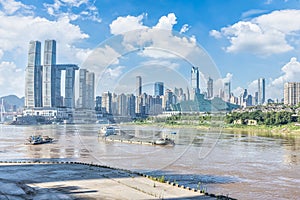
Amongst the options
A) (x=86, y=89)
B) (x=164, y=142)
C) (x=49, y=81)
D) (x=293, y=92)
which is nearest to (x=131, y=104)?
(x=86, y=89)

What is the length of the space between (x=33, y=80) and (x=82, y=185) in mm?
90199

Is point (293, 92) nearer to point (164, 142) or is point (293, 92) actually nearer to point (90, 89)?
point (164, 142)

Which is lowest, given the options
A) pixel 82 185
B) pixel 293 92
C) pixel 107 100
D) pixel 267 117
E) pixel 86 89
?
pixel 82 185

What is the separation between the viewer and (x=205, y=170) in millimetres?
11906

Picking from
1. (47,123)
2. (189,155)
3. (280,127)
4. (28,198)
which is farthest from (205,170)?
(47,123)

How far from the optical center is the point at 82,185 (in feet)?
25.0

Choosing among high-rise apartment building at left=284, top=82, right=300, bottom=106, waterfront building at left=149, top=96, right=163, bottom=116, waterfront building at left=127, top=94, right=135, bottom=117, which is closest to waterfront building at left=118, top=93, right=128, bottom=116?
waterfront building at left=127, top=94, right=135, bottom=117

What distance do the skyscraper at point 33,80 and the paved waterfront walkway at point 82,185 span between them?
83783 millimetres

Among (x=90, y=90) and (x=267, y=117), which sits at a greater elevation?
(x=90, y=90)

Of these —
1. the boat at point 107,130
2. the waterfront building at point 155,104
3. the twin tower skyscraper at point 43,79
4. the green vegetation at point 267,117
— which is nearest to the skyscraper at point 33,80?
the twin tower skyscraper at point 43,79

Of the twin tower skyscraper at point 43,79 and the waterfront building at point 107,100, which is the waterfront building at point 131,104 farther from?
the twin tower skyscraper at point 43,79

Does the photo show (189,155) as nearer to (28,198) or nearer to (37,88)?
(28,198)

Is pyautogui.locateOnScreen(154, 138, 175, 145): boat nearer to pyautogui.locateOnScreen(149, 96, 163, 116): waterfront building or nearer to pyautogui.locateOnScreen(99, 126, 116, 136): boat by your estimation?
pyautogui.locateOnScreen(99, 126, 116, 136): boat

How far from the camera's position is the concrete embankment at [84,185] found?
22.1 ft
